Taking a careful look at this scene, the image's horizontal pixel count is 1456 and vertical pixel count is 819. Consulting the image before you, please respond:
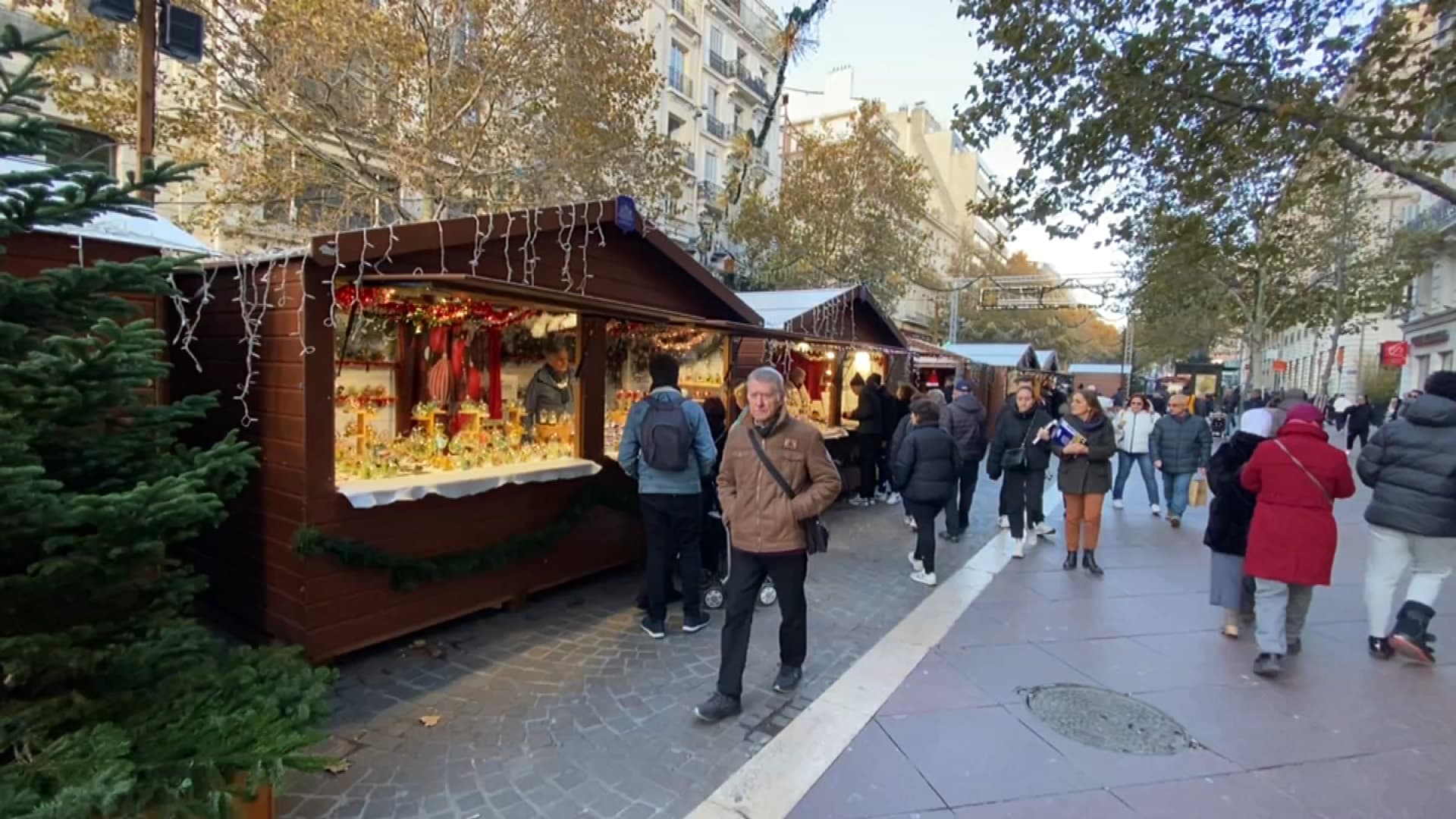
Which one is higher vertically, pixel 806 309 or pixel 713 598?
pixel 806 309

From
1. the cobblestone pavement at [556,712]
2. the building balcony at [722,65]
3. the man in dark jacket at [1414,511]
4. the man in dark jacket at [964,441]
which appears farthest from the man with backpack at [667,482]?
the building balcony at [722,65]

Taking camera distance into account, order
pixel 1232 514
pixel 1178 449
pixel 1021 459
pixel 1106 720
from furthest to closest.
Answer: pixel 1178 449
pixel 1021 459
pixel 1232 514
pixel 1106 720

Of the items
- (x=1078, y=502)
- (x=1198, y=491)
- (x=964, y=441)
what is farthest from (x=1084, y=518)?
(x=1198, y=491)

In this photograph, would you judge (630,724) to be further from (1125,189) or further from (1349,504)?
(1349,504)

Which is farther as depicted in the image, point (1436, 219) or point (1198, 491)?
point (1436, 219)

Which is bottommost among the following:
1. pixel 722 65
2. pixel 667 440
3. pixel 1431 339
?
pixel 667 440

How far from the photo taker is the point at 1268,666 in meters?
4.23

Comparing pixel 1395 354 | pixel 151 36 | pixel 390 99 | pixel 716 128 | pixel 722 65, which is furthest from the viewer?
pixel 722 65

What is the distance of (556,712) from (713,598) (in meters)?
1.86

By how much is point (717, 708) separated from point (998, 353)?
69.1 ft

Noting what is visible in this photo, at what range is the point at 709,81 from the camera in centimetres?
3184

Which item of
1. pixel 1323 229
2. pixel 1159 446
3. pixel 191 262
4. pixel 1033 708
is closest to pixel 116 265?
pixel 191 262

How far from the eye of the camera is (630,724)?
3.55m

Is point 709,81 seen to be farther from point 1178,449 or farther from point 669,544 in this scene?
point 669,544
